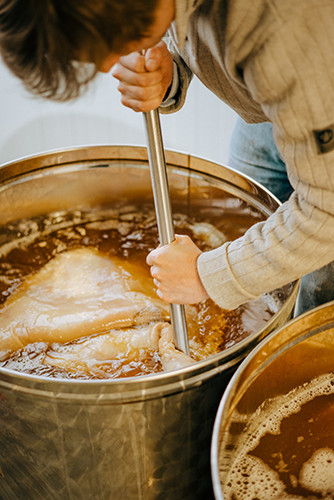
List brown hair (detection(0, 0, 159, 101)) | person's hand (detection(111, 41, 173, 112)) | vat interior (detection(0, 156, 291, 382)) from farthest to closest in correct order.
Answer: vat interior (detection(0, 156, 291, 382)) → person's hand (detection(111, 41, 173, 112)) → brown hair (detection(0, 0, 159, 101))

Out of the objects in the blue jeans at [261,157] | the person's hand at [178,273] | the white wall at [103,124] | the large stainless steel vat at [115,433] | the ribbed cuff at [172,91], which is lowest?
the large stainless steel vat at [115,433]

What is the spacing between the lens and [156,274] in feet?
2.47

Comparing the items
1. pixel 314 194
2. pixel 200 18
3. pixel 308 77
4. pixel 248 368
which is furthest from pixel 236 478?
pixel 200 18

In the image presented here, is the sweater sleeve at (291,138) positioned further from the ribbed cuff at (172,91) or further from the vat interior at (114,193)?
the vat interior at (114,193)

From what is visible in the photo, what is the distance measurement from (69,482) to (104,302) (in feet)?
1.37

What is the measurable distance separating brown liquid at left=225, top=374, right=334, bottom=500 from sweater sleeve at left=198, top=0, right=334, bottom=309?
21 centimetres

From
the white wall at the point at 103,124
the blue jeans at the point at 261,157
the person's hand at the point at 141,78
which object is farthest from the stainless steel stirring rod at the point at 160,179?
the white wall at the point at 103,124

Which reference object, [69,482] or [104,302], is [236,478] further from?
[104,302]

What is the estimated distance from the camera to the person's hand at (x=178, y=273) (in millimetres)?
715

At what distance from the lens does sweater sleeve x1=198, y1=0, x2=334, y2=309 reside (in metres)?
0.50

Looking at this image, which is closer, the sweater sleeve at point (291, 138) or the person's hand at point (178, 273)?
the sweater sleeve at point (291, 138)

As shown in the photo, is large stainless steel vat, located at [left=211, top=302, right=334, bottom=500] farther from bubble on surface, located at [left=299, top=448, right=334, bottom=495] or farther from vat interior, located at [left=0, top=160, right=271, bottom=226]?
vat interior, located at [left=0, top=160, right=271, bottom=226]

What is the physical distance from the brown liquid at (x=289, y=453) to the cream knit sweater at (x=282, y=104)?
206 mm

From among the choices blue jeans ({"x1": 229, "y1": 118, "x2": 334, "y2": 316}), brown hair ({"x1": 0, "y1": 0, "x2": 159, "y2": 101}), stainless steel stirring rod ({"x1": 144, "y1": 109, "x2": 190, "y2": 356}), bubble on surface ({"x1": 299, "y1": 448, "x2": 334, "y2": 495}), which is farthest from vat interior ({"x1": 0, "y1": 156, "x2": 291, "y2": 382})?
brown hair ({"x1": 0, "y1": 0, "x2": 159, "y2": 101})
